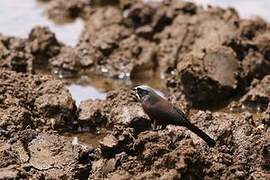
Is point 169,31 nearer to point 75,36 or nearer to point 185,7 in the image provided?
point 185,7

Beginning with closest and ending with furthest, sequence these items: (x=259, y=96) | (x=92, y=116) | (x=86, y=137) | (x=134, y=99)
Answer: (x=134, y=99) < (x=86, y=137) < (x=92, y=116) < (x=259, y=96)

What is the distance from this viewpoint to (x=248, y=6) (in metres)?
12.2

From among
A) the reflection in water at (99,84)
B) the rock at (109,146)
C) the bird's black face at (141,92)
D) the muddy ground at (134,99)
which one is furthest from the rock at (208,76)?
the rock at (109,146)

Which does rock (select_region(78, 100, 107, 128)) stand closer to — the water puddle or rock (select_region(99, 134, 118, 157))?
the water puddle

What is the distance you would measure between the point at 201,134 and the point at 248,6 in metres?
5.90

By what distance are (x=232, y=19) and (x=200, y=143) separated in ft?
14.7

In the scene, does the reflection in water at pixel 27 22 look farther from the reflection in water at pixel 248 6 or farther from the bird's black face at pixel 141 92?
the bird's black face at pixel 141 92

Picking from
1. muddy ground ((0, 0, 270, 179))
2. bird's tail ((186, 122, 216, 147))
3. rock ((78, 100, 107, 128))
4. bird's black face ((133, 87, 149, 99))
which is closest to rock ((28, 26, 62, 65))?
muddy ground ((0, 0, 270, 179))

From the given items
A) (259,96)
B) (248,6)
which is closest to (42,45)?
(259,96)

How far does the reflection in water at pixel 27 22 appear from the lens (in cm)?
1179

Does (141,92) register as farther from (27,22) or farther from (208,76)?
(27,22)

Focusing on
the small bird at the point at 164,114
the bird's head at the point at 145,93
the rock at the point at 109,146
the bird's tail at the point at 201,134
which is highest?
the bird's head at the point at 145,93

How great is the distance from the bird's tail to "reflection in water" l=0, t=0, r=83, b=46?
497 centimetres

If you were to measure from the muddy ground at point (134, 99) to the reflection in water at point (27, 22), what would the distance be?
25 cm
